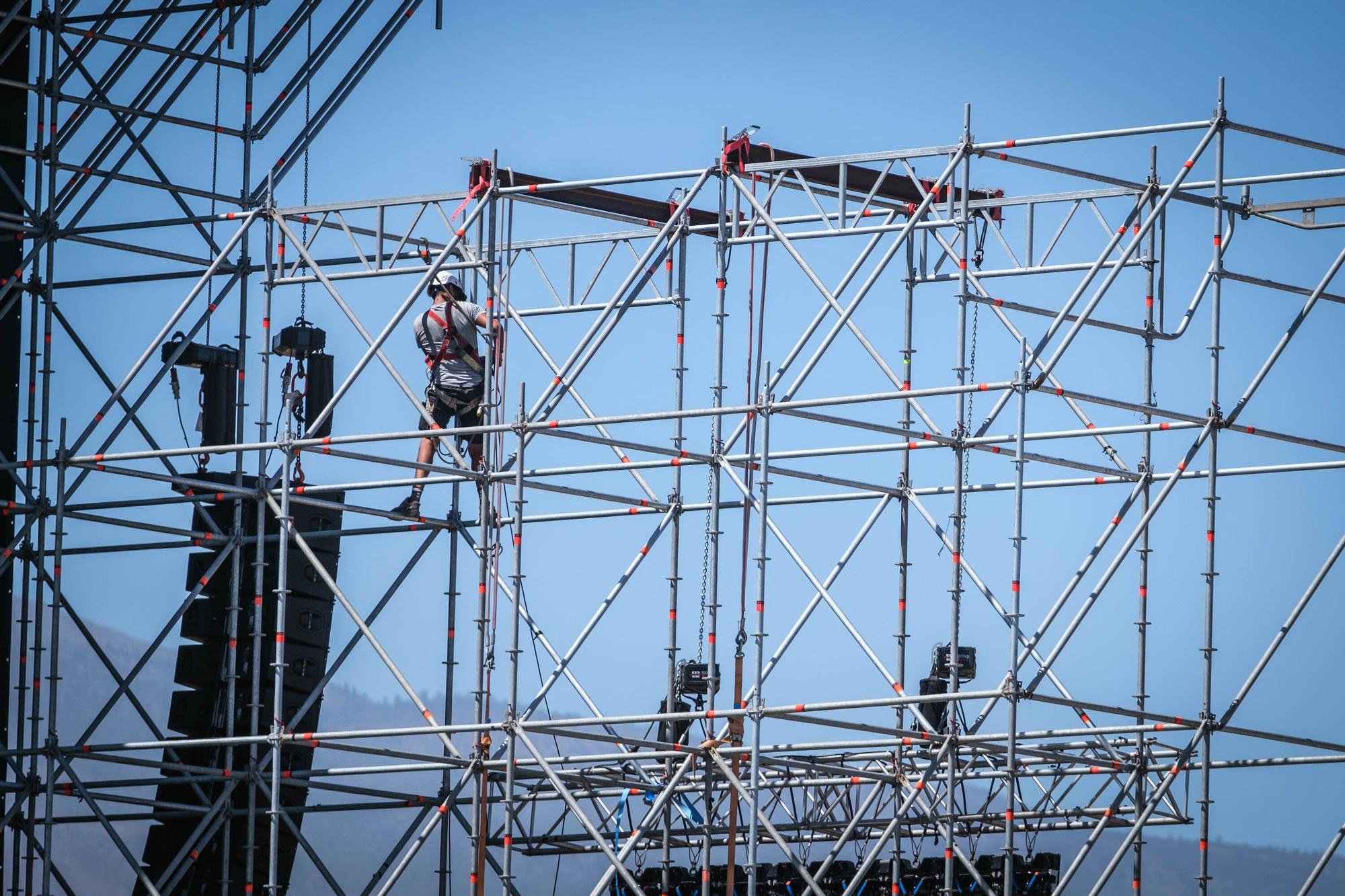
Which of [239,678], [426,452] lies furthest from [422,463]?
[239,678]

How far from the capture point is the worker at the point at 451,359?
20828 millimetres

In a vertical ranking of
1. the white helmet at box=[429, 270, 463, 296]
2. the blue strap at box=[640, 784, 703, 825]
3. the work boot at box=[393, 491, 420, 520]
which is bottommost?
the blue strap at box=[640, 784, 703, 825]

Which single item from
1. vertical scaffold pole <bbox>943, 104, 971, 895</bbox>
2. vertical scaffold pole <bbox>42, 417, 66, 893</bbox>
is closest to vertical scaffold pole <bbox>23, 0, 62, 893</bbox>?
vertical scaffold pole <bbox>42, 417, 66, 893</bbox>

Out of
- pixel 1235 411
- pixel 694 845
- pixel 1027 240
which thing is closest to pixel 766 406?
pixel 1235 411

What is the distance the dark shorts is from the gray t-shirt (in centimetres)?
5

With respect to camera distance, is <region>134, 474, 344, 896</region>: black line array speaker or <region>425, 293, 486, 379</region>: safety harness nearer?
<region>425, 293, 486, 379</region>: safety harness

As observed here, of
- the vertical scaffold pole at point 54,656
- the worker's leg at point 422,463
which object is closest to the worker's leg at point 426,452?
the worker's leg at point 422,463

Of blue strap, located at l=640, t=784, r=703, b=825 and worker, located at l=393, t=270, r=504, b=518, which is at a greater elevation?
worker, located at l=393, t=270, r=504, b=518

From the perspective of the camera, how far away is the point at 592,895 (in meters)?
18.5

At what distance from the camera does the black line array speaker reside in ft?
69.6

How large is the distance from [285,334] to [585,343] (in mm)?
3552

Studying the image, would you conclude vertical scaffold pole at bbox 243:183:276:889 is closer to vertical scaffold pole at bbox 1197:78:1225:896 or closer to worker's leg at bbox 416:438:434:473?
worker's leg at bbox 416:438:434:473

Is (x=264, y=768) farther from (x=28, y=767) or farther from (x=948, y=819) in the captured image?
(x=948, y=819)

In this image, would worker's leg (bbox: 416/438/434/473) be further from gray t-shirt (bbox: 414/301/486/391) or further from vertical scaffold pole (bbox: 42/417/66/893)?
vertical scaffold pole (bbox: 42/417/66/893)
